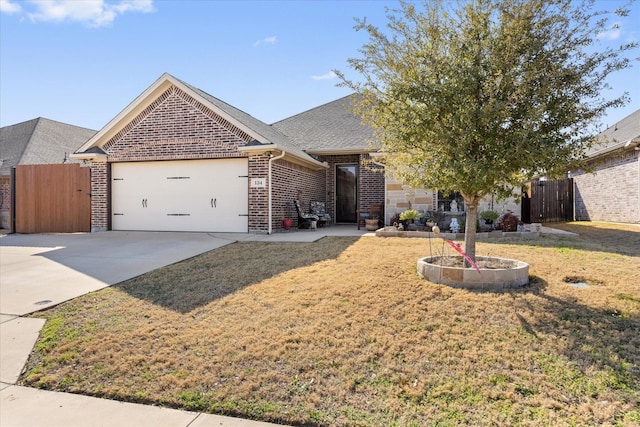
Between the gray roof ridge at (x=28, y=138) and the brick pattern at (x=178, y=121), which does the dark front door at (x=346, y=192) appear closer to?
the brick pattern at (x=178, y=121)

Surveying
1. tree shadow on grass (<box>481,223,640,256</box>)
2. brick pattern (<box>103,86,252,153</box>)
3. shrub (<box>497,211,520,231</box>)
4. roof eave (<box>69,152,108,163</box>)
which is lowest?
tree shadow on grass (<box>481,223,640,256</box>)

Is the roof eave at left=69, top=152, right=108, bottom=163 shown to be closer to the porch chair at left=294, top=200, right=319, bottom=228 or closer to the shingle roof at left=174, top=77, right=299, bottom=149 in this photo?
the shingle roof at left=174, top=77, right=299, bottom=149

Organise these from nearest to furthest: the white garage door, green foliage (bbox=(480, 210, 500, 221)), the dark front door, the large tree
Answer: the large tree, green foliage (bbox=(480, 210, 500, 221)), the white garage door, the dark front door

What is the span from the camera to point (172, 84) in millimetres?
11406

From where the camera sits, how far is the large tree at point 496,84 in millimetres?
4289

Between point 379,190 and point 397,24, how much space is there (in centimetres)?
847

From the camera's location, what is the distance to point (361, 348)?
3418 mm

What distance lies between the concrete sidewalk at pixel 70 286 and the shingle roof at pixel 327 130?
4.76 metres

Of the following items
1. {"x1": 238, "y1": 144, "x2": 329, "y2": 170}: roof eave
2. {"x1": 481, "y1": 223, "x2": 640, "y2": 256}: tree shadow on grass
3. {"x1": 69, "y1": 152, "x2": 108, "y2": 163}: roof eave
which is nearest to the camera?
{"x1": 481, "y1": 223, "x2": 640, "y2": 256}: tree shadow on grass

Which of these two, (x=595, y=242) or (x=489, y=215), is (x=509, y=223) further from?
(x=595, y=242)

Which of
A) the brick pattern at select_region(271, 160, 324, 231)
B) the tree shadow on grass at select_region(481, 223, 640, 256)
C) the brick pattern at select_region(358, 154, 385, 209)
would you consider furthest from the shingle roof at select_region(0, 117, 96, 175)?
the tree shadow on grass at select_region(481, 223, 640, 256)

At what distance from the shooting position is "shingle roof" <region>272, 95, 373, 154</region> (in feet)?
43.8

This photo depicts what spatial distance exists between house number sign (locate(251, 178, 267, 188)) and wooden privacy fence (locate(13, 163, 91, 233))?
5.83m

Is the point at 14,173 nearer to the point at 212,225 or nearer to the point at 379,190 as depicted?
the point at 212,225
